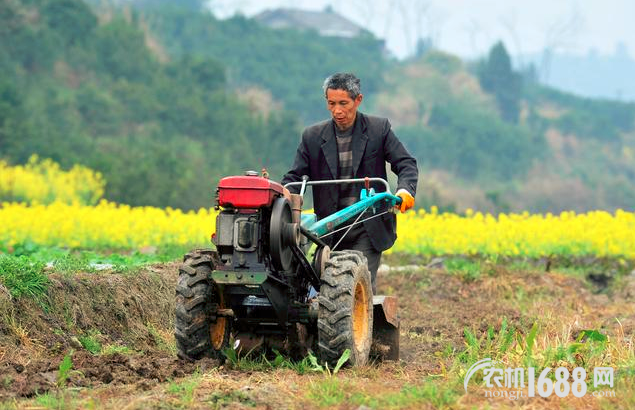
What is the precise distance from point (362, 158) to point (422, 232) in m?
10.1

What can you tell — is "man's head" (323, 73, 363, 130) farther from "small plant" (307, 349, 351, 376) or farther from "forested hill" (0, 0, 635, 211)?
"forested hill" (0, 0, 635, 211)

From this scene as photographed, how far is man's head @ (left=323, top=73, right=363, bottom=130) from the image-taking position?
8000 mm

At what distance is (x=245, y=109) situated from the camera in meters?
47.5

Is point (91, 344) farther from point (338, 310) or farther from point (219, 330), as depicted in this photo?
point (338, 310)

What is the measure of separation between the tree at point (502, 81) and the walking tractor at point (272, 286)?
2471 inches

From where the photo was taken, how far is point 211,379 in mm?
6355

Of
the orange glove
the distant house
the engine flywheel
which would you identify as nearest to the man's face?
the orange glove

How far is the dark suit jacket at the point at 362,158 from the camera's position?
8.26m

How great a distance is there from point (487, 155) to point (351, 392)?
54.8m

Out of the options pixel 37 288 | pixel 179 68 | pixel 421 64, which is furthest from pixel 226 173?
pixel 421 64

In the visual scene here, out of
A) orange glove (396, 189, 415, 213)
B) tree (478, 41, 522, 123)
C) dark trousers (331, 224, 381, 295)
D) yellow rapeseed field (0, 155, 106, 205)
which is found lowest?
yellow rapeseed field (0, 155, 106, 205)

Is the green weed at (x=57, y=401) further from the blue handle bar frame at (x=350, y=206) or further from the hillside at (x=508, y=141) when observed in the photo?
the hillside at (x=508, y=141)

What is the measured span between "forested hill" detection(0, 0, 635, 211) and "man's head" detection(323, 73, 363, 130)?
79.7ft

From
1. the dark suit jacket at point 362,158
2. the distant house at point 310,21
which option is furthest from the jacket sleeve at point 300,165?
the distant house at point 310,21
